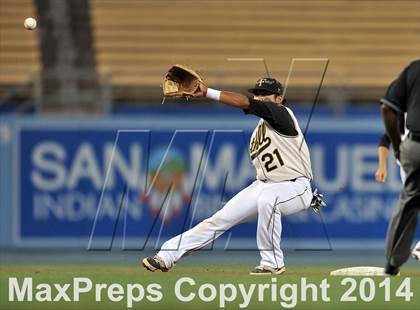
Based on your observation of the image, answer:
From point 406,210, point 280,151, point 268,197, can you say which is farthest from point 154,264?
point 406,210

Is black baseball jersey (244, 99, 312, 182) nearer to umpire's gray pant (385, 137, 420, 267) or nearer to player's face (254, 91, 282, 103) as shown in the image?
player's face (254, 91, 282, 103)

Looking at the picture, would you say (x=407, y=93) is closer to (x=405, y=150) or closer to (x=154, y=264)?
(x=405, y=150)

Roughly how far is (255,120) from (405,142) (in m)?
6.76

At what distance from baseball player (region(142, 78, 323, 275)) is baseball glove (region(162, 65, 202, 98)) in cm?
87

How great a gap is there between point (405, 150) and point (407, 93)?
0.38 metres

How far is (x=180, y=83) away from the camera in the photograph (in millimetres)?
8773

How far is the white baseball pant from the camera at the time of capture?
9.54 meters

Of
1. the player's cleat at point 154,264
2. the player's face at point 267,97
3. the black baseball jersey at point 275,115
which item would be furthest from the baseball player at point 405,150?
the player's cleat at point 154,264

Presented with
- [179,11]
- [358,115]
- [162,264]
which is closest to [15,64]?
[179,11]

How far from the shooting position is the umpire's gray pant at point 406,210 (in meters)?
7.91

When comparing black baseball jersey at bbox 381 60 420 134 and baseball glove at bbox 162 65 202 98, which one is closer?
black baseball jersey at bbox 381 60 420 134

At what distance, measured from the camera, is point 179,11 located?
17406 millimetres

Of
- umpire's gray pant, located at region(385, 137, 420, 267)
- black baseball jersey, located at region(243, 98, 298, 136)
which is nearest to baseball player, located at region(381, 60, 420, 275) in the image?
umpire's gray pant, located at region(385, 137, 420, 267)

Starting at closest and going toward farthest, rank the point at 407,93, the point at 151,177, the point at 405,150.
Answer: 1. the point at 407,93
2. the point at 405,150
3. the point at 151,177
